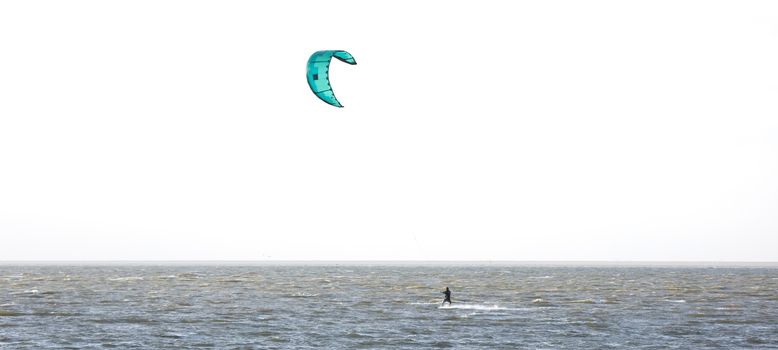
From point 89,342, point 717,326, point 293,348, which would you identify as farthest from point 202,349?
point 717,326

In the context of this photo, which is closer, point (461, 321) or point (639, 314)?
point (461, 321)

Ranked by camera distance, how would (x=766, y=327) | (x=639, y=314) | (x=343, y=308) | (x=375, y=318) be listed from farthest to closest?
1. (x=343, y=308)
2. (x=639, y=314)
3. (x=375, y=318)
4. (x=766, y=327)

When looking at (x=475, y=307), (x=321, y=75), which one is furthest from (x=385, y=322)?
(x=321, y=75)

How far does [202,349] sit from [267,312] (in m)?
18.6

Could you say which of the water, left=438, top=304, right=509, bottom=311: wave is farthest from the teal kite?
left=438, top=304, right=509, bottom=311: wave

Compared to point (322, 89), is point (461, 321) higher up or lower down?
lower down

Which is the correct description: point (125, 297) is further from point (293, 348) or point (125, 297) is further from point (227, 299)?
point (293, 348)

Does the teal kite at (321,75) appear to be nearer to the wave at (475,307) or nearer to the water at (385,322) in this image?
the water at (385,322)

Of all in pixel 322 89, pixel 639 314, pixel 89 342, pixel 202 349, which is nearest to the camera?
pixel 202 349

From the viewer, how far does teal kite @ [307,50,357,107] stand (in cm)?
4197

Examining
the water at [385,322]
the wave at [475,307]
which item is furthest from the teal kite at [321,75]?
the wave at [475,307]

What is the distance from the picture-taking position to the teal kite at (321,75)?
42.0 metres

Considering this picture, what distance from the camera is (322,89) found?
42406 millimetres

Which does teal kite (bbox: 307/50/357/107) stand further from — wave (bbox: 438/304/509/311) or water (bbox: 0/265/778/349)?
wave (bbox: 438/304/509/311)
